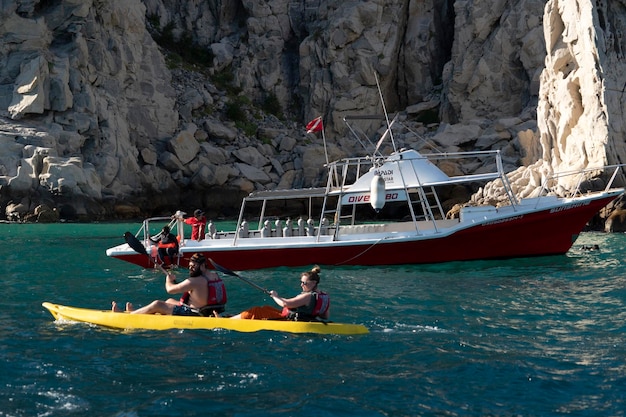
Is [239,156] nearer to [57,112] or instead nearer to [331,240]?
[57,112]

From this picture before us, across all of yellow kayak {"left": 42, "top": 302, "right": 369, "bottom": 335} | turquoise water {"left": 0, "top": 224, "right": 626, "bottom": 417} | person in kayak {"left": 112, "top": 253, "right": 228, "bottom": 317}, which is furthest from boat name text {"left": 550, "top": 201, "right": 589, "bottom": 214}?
person in kayak {"left": 112, "top": 253, "right": 228, "bottom": 317}

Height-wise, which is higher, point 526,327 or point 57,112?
point 57,112

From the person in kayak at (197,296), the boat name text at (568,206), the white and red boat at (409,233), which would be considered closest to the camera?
the person in kayak at (197,296)

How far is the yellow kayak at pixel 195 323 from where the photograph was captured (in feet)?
38.2

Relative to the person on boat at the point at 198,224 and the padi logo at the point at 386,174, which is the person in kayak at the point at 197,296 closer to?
the person on boat at the point at 198,224

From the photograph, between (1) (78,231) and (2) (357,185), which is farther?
(1) (78,231)

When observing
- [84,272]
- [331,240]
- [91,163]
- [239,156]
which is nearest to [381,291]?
[331,240]

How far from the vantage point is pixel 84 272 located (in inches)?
837

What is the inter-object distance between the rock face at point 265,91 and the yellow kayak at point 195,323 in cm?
2768

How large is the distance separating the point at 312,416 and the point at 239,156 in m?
49.2

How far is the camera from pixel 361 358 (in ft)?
34.1

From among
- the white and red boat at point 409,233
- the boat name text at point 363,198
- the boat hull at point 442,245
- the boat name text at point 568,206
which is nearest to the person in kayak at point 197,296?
the white and red boat at point 409,233

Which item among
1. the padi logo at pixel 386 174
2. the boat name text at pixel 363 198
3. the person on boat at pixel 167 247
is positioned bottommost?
the person on boat at pixel 167 247

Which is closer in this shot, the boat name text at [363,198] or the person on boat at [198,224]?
the boat name text at [363,198]
